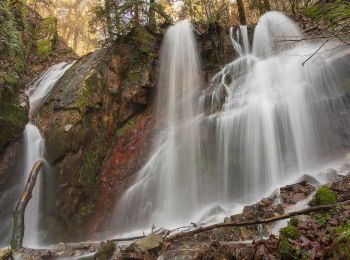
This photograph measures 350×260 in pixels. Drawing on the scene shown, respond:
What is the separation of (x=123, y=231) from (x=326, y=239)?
6.64 m

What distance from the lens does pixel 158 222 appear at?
9.04 m

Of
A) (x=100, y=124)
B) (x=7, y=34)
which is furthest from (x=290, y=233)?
(x=7, y=34)

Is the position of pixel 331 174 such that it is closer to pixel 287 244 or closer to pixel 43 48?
pixel 287 244

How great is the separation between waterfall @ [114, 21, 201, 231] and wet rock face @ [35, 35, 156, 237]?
830 millimetres

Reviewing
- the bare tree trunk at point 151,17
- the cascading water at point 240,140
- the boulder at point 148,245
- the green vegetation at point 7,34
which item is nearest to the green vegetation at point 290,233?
the boulder at point 148,245

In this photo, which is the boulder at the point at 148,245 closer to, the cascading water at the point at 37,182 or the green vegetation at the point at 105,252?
the green vegetation at the point at 105,252

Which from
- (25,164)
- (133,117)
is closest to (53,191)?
(25,164)

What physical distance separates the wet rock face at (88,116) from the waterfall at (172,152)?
830mm

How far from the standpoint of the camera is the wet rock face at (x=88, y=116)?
989cm

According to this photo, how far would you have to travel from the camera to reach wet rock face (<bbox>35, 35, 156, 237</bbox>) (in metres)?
9.89

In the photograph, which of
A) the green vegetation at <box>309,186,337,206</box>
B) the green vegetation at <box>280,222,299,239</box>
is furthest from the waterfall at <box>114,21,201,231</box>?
the green vegetation at <box>280,222,299,239</box>

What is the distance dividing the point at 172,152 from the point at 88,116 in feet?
9.24

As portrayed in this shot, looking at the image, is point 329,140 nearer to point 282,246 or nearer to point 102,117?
point 282,246

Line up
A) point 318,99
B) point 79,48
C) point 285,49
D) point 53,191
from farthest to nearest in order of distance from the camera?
point 79,48, point 285,49, point 53,191, point 318,99
